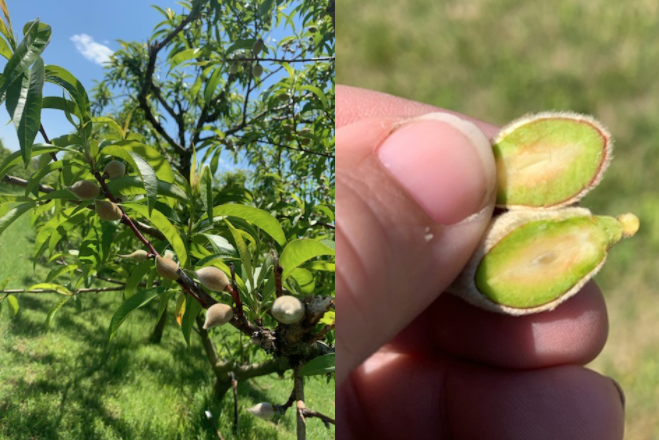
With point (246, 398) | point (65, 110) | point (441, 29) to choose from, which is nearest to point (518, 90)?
point (441, 29)

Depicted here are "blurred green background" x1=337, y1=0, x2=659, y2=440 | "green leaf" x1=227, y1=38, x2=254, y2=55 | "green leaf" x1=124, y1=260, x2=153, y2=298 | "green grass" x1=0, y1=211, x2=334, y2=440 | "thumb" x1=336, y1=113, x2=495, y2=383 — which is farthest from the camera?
"blurred green background" x1=337, y1=0, x2=659, y2=440

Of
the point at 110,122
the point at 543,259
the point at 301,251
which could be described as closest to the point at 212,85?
the point at 110,122

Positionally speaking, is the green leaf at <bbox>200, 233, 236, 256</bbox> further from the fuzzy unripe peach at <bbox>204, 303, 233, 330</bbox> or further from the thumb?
the thumb

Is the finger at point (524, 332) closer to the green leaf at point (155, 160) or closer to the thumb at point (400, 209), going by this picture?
the thumb at point (400, 209)

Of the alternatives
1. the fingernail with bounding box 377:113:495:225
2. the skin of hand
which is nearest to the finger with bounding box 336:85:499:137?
the skin of hand

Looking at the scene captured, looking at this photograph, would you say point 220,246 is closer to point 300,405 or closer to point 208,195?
point 208,195

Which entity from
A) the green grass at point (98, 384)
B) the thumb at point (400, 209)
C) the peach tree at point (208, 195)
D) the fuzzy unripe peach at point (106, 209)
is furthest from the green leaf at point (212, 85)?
the green grass at point (98, 384)

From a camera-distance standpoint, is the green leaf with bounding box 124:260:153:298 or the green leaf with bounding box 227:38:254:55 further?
the green leaf with bounding box 227:38:254:55

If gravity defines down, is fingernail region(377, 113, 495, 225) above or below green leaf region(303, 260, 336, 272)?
above
